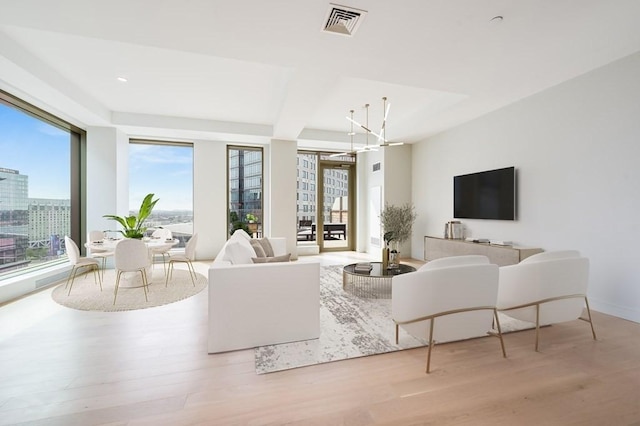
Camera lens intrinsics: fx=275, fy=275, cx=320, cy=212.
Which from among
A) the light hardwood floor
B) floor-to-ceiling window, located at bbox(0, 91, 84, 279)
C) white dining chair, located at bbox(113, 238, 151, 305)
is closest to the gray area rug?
the light hardwood floor

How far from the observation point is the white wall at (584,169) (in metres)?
3.23

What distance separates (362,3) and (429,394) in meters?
3.09

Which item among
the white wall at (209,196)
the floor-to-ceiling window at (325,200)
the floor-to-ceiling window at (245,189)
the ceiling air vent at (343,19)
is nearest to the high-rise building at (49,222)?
the white wall at (209,196)

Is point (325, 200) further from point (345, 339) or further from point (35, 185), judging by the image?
point (35, 185)

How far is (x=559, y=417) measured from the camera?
5.67 feet

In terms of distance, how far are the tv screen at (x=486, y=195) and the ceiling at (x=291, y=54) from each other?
3.91ft

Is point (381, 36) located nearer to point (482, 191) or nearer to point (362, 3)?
point (362, 3)

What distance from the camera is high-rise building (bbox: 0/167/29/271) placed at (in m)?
4.13

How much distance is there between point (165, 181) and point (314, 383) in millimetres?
6488

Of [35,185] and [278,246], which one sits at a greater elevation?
[35,185]

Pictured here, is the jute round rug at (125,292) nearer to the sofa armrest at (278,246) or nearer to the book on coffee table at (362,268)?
the sofa armrest at (278,246)

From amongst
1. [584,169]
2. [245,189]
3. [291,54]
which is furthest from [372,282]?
[245,189]

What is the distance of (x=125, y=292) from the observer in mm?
4262

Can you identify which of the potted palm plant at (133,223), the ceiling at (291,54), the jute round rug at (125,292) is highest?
the ceiling at (291,54)
